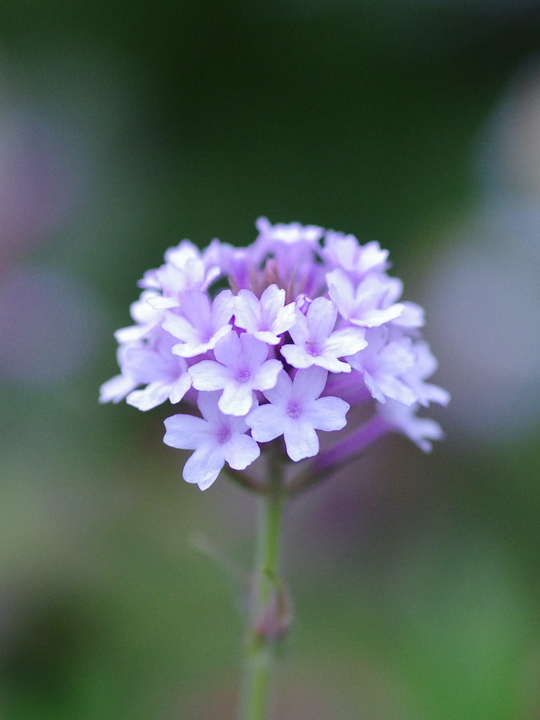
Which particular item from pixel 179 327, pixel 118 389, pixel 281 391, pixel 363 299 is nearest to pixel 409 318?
pixel 363 299

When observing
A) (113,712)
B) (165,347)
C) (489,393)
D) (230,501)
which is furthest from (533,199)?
(113,712)

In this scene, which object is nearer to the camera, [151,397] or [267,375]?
[267,375]

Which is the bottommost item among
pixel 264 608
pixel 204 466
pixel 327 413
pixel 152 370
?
pixel 264 608

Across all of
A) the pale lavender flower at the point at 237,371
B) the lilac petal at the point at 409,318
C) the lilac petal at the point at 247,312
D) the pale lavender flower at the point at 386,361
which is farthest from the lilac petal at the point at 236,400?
the lilac petal at the point at 409,318

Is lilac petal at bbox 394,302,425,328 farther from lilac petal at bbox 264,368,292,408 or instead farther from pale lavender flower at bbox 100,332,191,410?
pale lavender flower at bbox 100,332,191,410

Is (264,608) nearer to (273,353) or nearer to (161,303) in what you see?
(273,353)

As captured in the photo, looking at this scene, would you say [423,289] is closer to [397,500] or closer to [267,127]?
[397,500]

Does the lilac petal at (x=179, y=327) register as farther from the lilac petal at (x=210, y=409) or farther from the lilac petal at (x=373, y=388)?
the lilac petal at (x=373, y=388)
